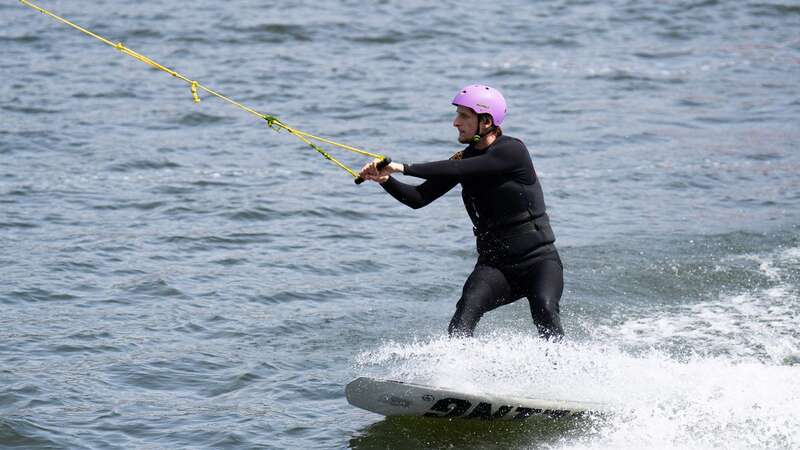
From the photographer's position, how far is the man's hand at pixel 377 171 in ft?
27.5

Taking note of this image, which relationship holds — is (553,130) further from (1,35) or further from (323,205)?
(1,35)

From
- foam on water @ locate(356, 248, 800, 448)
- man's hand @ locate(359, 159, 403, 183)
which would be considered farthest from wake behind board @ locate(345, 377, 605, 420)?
man's hand @ locate(359, 159, 403, 183)

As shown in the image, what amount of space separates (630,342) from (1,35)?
16.2m

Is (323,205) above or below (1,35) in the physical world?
below

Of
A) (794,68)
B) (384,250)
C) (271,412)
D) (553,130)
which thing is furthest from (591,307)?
(794,68)

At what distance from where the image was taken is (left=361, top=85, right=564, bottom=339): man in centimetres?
857

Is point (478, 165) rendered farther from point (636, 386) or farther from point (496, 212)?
point (636, 386)

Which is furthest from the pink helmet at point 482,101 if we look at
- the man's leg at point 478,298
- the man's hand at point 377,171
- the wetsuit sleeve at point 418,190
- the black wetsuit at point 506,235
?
the man's leg at point 478,298

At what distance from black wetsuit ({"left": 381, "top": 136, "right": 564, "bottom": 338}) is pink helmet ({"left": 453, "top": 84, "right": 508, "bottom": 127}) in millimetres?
218

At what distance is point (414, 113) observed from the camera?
19828 millimetres

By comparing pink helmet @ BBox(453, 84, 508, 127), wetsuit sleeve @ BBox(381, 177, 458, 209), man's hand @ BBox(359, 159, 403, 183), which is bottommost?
wetsuit sleeve @ BBox(381, 177, 458, 209)

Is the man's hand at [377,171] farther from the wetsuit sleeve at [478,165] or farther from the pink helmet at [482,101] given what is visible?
the pink helmet at [482,101]

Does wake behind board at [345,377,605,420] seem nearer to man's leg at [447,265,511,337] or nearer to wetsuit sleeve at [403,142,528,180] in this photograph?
man's leg at [447,265,511,337]

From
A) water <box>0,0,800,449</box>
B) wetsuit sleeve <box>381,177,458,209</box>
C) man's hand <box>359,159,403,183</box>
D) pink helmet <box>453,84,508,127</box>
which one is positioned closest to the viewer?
man's hand <box>359,159,403,183</box>
